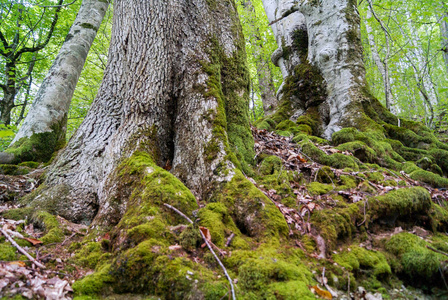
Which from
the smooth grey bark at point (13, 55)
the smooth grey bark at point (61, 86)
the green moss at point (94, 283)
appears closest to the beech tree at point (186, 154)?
the green moss at point (94, 283)

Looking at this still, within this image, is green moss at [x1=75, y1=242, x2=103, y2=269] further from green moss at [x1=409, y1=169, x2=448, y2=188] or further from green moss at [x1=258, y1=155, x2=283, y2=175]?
green moss at [x1=409, y1=169, x2=448, y2=188]

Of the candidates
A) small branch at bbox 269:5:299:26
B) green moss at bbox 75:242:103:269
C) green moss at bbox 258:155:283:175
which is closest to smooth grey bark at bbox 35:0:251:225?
green moss at bbox 75:242:103:269

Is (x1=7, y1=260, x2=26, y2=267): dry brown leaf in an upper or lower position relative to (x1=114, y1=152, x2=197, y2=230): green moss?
lower

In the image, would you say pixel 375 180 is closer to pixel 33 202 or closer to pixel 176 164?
pixel 176 164

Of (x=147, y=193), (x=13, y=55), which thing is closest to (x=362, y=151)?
(x=147, y=193)

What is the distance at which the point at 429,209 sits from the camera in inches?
120

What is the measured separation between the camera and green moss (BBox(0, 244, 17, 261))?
72.9 inches

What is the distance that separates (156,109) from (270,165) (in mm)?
1929

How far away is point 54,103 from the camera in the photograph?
5.14 m

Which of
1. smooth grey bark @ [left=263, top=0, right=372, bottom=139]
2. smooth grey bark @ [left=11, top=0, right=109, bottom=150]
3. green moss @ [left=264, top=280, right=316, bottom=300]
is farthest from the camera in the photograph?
smooth grey bark @ [left=263, top=0, right=372, bottom=139]

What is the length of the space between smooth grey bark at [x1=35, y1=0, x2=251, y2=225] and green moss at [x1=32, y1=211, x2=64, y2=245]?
10.5 inches

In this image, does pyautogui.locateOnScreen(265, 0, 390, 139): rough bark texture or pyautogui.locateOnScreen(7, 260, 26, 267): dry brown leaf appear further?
pyautogui.locateOnScreen(265, 0, 390, 139): rough bark texture

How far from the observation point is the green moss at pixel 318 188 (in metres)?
3.19

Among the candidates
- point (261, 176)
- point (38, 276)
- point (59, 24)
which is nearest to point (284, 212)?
point (261, 176)
